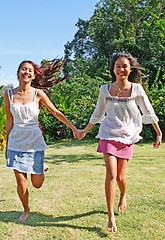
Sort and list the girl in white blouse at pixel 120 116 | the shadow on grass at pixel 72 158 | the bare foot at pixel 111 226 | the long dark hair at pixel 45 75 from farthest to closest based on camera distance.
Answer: the shadow on grass at pixel 72 158 → the long dark hair at pixel 45 75 → the girl in white blouse at pixel 120 116 → the bare foot at pixel 111 226

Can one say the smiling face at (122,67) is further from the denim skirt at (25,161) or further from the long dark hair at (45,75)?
the denim skirt at (25,161)

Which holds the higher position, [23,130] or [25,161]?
[23,130]

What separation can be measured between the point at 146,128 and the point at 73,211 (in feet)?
27.6

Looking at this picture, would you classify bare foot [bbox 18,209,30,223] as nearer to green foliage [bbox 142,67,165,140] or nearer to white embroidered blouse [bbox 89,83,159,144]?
white embroidered blouse [bbox 89,83,159,144]

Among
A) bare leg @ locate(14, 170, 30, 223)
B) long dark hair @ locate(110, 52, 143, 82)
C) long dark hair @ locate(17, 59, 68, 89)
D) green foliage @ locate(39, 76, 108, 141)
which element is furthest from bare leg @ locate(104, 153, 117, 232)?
green foliage @ locate(39, 76, 108, 141)

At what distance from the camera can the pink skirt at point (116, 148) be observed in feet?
10.4

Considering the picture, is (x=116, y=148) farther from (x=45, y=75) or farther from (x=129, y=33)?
(x=129, y=33)

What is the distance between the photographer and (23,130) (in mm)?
3279

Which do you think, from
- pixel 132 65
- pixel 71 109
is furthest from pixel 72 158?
pixel 71 109

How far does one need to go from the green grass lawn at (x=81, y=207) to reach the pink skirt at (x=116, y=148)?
790mm

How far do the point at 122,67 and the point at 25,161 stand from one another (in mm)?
1663

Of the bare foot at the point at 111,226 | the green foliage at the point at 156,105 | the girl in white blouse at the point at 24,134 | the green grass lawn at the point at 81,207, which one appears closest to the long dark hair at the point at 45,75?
the girl in white blouse at the point at 24,134

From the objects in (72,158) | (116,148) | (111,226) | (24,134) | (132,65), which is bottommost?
(72,158)

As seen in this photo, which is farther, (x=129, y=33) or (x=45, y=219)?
(x=129, y=33)
